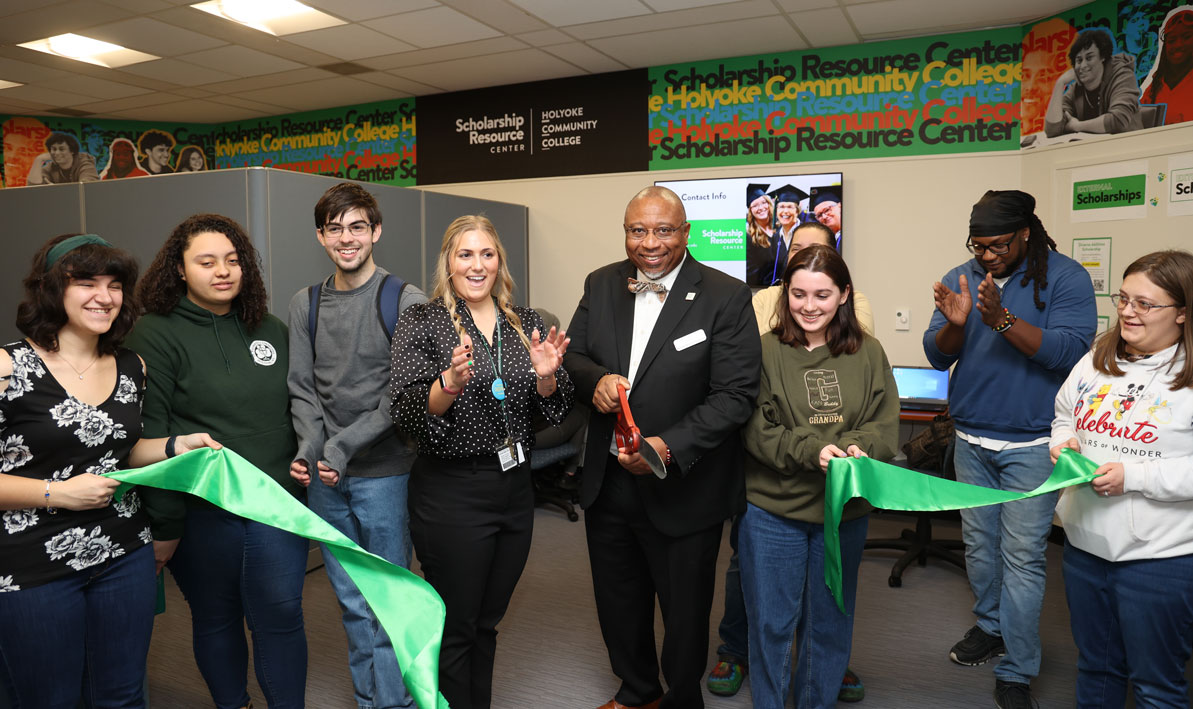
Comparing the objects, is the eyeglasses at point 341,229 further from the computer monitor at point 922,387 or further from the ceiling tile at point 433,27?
the computer monitor at point 922,387

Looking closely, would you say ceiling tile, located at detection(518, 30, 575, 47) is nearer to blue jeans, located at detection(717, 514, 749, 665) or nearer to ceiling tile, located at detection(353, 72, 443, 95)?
ceiling tile, located at detection(353, 72, 443, 95)

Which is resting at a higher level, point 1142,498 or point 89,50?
point 89,50

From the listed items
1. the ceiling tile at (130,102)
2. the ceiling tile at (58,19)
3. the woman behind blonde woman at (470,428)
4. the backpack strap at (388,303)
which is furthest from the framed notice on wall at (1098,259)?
the ceiling tile at (130,102)

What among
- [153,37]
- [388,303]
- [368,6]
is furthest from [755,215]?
[153,37]

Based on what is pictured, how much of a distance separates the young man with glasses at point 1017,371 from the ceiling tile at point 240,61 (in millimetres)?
4995

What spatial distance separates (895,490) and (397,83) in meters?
5.59

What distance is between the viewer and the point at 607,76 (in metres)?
6.15

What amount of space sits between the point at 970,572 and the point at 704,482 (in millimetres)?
1371

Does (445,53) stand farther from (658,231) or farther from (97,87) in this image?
(658,231)

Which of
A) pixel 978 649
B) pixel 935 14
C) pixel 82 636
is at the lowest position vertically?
pixel 978 649

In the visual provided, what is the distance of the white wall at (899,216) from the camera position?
4328mm

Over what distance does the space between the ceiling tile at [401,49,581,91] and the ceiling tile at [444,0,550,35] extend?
522 mm

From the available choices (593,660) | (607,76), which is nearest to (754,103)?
(607,76)

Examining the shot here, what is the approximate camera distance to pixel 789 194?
551cm
